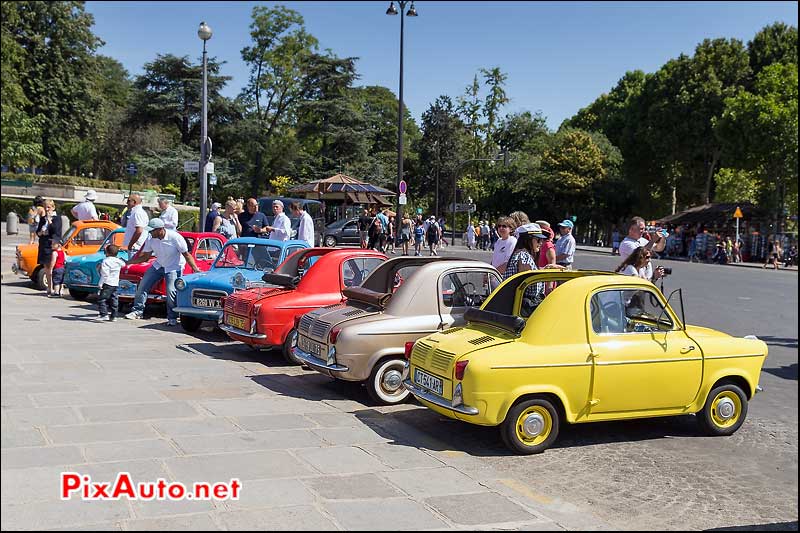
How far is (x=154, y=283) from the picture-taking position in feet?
45.6

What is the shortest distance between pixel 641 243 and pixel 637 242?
0.68ft

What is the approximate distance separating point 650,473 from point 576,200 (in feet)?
196

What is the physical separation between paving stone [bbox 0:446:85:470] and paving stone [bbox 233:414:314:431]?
1.56 m

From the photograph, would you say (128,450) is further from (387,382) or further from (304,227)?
(304,227)

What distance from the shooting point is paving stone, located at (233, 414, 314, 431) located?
7.19 metres

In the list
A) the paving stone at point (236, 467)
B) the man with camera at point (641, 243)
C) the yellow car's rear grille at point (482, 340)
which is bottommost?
the paving stone at point (236, 467)

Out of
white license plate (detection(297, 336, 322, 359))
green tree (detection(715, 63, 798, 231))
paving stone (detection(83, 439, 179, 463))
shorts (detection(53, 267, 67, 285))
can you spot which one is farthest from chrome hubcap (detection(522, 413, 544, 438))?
green tree (detection(715, 63, 798, 231))

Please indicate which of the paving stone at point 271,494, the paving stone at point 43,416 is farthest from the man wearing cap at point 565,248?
the paving stone at point 271,494

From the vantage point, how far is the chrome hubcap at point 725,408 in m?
7.57

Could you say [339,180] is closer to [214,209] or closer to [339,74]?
[214,209]

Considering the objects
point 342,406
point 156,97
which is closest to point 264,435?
point 342,406

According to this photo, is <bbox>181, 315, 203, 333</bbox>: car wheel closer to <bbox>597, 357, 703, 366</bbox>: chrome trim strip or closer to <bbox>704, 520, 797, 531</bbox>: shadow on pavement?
<bbox>597, 357, 703, 366</bbox>: chrome trim strip

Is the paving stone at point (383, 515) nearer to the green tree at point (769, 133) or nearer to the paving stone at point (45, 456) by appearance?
the paving stone at point (45, 456)

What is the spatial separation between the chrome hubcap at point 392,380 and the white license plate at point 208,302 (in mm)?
4426
